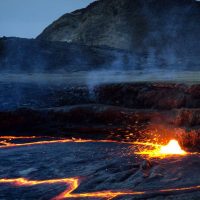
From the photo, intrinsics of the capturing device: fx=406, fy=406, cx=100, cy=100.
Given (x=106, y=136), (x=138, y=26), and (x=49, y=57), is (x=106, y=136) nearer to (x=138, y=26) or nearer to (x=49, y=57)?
(x=49, y=57)

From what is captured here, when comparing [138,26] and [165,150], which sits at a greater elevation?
[138,26]

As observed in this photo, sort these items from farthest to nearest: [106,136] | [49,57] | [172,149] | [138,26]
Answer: [138,26] → [49,57] → [106,136] → [172,149]

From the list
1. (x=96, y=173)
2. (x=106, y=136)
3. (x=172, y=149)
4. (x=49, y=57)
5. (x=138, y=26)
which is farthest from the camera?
(x=138, y=26)

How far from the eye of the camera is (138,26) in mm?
40375

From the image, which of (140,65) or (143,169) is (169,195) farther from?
(140,65)

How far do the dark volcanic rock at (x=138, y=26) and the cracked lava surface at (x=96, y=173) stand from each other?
2767cm

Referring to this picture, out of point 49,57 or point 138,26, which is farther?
point 138,26

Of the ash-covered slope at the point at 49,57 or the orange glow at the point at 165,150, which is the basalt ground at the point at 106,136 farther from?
the ash-covered slope at the point at 49,57

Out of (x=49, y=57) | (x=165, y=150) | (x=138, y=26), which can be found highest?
(x=138, y=26)

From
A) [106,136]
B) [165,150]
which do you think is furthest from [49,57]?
[165,150]

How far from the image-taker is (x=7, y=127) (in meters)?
10.6

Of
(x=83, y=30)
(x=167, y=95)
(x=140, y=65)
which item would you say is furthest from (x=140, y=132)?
(x=83, y=30)

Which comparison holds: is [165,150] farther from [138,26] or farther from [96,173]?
[138,26]

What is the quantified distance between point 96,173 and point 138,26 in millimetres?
35532
